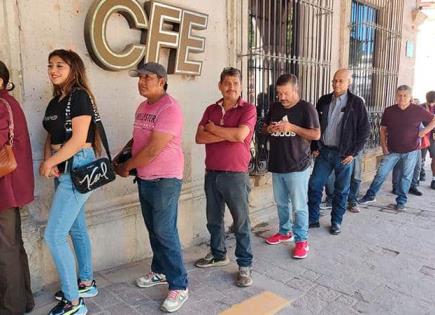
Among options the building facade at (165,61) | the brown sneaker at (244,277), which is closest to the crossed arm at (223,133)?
the building facade at (165,61)

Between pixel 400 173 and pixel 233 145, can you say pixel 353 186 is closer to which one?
pixel 400 173

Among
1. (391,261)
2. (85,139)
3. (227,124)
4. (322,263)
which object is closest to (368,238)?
(391,261)

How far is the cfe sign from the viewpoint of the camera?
10.1 feet

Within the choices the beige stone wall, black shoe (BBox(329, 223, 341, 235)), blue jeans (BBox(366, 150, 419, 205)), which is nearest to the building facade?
the beige stone wall

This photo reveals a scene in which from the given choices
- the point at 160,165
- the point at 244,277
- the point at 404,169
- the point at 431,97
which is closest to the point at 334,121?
the point at 404,169

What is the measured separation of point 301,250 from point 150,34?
2485 millimetres

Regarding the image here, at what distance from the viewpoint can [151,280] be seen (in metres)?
3.19

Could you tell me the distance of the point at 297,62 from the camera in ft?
17.8

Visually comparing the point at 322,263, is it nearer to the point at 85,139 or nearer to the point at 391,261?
the point at 391,261

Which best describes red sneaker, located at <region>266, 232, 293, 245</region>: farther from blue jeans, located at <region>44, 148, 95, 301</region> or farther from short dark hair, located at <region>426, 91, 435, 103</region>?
short dark hair, located at <region>426, 91, 435, 103</region>

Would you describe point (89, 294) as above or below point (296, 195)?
below

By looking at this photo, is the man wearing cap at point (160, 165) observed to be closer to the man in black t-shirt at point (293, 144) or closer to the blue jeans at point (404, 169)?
the man in black t-shirt at point (293, 144)

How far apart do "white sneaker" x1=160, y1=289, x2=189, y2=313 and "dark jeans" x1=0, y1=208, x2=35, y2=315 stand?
0.97 meters

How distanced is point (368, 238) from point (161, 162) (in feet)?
9.35
